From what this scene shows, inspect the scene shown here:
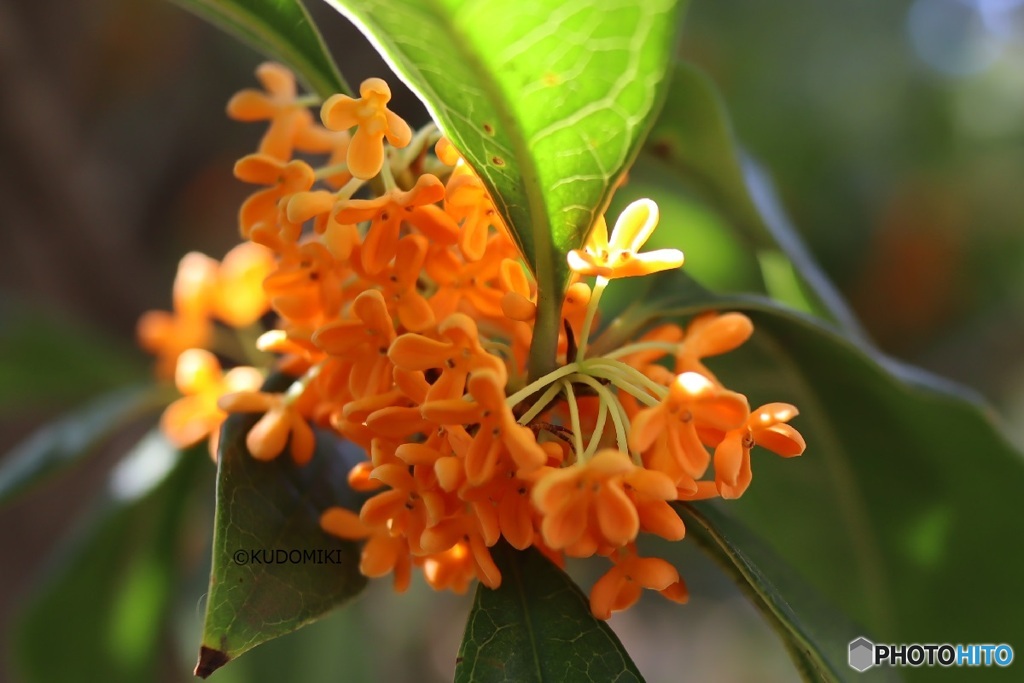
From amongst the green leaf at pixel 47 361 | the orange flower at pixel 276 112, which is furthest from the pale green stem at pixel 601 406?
the green leaf at pixel 47 361

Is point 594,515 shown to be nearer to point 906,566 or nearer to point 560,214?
point 560,214

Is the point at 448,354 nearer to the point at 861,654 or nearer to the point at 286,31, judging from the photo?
the point at 286,31

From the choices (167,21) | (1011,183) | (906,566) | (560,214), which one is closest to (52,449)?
(560,214)

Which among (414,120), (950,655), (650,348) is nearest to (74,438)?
(414,120)

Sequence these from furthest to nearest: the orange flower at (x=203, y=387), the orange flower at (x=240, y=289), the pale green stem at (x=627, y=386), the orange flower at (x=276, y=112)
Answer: the orange flower at (x=240, y=289) → the orange flower at (x=203, y=387) → the orange flower at (x=276, y=112) → the pale green stem at (x=627, y=386)

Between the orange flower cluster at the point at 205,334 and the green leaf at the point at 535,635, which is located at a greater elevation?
the orange flower cluster at the point at 205,334

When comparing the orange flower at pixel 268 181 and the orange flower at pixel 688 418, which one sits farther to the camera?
the orange flower at pixel 268 181

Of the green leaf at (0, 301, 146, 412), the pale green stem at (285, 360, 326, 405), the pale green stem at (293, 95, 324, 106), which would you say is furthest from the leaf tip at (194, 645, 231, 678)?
the green leaf at (0, 301, 146, 412)

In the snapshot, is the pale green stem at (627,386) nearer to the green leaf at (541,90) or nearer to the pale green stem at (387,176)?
the green leaf at (541,90)
